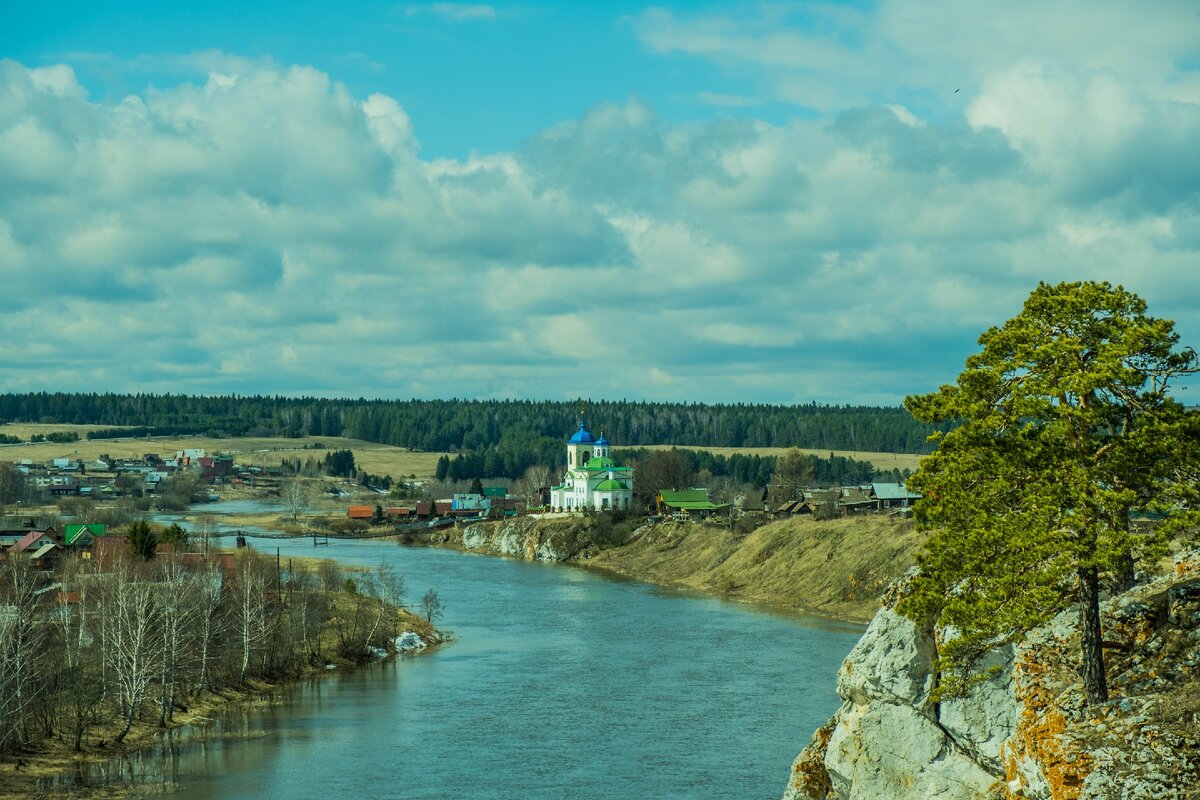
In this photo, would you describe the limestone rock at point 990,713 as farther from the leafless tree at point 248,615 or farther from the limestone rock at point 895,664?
the leafless tree at point 248,615

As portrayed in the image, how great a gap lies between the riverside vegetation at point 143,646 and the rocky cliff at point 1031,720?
25.0 metres

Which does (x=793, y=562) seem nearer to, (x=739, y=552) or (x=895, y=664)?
(x=739, y=552)

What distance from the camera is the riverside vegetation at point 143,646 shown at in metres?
43.8

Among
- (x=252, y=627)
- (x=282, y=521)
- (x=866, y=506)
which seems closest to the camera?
(x=252, y=627)

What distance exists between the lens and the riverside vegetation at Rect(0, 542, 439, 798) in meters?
43.8

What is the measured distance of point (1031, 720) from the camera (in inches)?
891

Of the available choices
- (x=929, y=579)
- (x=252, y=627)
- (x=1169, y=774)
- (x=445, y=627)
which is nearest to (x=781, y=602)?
(x=445, y=627)

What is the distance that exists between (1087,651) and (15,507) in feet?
527

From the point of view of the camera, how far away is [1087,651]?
22484 mm

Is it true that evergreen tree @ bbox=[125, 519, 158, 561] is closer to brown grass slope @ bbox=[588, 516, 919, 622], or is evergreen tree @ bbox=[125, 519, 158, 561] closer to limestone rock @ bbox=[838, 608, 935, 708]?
brown grass slope @ bbox=[588, 516, 919, 622]

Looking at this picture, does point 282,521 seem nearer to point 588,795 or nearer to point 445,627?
point 445,627

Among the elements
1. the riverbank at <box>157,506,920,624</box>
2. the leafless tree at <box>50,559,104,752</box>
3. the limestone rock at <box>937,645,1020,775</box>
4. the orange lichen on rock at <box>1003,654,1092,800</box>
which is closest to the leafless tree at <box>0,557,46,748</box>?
the leafless tree at <box>50,559,104,752</box>

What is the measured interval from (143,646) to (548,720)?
1507cm

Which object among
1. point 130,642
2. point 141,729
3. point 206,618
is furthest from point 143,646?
point 206,618
